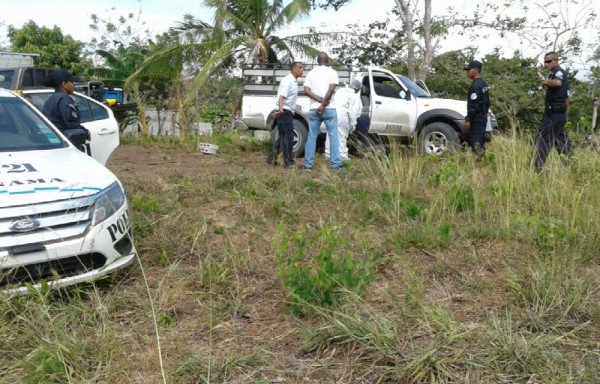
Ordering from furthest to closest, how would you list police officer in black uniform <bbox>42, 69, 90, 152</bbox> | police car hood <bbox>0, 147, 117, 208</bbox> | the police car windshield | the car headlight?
police officer in black uniform <bbox>42, 69, 90, 152</bbox> → the police car windshield → the car headlight → police car hood <bbox>0, 147, 117, 208</bbox>

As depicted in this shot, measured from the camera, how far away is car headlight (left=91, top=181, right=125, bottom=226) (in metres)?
3.74

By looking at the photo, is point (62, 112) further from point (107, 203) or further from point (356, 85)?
point (356, 85)

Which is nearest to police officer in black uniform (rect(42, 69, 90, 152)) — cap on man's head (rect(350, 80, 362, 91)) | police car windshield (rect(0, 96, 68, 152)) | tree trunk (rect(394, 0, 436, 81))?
police car windshield (rect(0, 96, 68, 152))

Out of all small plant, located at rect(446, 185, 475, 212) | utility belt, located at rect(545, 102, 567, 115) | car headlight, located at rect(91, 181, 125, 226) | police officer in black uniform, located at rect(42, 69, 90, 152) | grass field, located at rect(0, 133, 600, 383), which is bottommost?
grass field, located at rect(0, 133, 600, 383)

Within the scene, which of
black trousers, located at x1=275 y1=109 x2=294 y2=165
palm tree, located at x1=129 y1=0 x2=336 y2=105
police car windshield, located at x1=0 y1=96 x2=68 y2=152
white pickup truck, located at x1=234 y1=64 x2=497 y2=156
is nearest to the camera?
police car windshield, located at x1=0 y1=96 x2=68 y2=152

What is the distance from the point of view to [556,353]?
112 inches

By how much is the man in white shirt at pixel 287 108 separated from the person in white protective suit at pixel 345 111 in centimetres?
96

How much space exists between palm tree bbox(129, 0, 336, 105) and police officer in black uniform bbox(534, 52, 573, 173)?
35.1 feet

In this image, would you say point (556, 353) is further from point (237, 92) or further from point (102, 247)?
point (237, 92)

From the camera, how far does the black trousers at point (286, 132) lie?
26.5ft

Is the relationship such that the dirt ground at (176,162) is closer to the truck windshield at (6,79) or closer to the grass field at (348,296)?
the truck windshield at (6,79)

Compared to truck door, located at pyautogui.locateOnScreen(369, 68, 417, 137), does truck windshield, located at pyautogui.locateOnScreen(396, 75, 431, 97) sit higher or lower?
higher

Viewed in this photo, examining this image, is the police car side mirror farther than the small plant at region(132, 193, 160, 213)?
No

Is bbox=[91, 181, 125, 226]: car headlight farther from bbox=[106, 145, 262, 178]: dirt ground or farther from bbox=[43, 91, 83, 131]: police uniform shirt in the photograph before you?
bbox=[106, 145, 262, 178]: dirt ground
